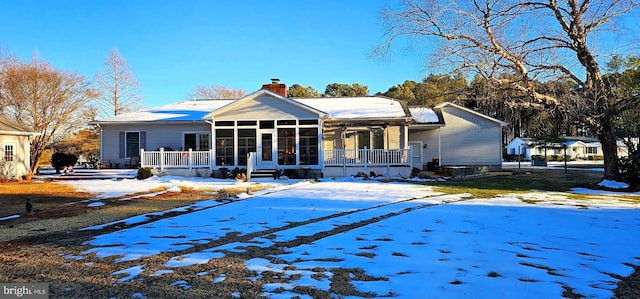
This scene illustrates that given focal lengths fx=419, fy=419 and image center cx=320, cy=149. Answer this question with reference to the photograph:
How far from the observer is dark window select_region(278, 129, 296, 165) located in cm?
2003

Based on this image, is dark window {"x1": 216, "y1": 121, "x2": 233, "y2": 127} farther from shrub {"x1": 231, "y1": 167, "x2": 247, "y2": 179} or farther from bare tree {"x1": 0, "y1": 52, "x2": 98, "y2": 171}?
bare tree {"x1": 0, "y1": 52, "x2": 98, "y2": 171}

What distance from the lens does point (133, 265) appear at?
4.95 metres

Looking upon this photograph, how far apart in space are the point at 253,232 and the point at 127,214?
375 cm

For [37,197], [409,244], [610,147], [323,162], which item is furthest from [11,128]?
[610,147]

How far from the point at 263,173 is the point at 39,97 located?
15463mm

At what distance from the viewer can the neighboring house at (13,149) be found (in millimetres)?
18078

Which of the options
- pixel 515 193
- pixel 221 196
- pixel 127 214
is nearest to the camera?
pixel 127 214

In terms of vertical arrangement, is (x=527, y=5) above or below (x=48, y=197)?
above

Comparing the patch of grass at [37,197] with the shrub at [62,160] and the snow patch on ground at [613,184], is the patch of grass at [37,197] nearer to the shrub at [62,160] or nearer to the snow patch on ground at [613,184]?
the shrub at [62,160]

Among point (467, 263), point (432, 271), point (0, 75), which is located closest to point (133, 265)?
point (432, 271)

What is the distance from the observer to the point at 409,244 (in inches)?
241

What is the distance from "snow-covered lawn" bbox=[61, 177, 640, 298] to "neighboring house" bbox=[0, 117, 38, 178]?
12.6 m

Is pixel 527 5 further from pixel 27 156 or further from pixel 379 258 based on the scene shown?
pixel 27 156

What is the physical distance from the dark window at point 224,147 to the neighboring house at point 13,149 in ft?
27.6
